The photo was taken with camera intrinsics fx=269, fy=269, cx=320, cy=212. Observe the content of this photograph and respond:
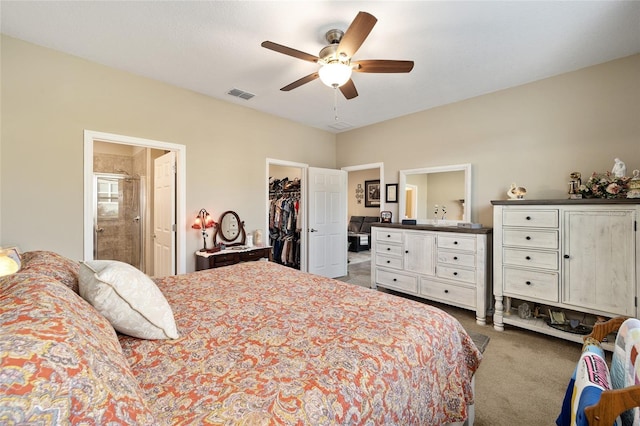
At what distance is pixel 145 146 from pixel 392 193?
3620 millimetres

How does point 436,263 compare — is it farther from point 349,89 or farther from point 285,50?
point 285,50

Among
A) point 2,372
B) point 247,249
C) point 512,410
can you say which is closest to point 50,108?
point 247,249

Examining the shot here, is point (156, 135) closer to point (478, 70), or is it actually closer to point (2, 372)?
point (2, 372)

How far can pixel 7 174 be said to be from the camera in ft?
7.88

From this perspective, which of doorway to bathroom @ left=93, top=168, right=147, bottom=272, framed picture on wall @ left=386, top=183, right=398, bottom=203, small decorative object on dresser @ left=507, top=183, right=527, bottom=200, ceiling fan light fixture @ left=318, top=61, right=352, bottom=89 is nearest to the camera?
ceiling fan light fixture @ left=318, top=61, right=352, bottom=89

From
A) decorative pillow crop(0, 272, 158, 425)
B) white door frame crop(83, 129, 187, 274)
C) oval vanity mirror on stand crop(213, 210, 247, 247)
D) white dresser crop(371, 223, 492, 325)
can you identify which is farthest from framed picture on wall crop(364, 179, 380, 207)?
decorative pillow crop(0, 272, 158, 425)

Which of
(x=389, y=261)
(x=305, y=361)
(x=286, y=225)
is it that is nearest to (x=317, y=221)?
(x=286, y=225)

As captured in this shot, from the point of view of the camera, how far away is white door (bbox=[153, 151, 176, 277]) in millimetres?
3529

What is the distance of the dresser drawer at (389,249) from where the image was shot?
3850 millimetres

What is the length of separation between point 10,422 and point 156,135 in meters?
3.41

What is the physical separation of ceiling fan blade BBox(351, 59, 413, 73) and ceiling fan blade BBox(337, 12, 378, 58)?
169 millimetres

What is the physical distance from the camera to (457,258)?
3314 mm

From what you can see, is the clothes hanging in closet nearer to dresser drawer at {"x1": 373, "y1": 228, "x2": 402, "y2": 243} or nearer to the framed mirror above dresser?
dresser drawer at {"x1": 373, "y1": 228, "x2": 402, "y2": 243}

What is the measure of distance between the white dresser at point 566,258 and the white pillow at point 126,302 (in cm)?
324
